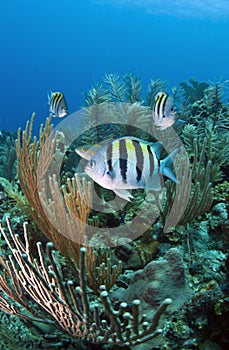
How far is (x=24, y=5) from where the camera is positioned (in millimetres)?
94500

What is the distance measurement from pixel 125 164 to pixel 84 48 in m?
122

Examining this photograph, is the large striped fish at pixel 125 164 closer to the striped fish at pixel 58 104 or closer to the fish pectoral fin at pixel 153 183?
the fish pectoral fin at pixel 153 183

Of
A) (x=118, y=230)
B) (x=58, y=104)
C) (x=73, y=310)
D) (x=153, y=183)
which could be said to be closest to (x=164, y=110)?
(x=118, y=230)

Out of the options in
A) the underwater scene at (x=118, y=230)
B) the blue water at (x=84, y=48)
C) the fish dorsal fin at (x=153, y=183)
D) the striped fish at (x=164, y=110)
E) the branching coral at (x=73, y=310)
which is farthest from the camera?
the blue water at (x=84, y=48)

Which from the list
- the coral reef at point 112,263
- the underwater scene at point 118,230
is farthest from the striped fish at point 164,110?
the coral reef at point 112,263

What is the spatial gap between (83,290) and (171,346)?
1206 mm

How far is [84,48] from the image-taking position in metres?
114

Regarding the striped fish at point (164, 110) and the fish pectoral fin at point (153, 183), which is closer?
the fish pectoral fin at point (153, 183)

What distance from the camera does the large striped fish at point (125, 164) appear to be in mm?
2055

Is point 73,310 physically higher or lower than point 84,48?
lower

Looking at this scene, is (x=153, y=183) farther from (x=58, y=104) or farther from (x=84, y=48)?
(x=84, y=48)

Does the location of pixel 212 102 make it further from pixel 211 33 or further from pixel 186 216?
pixel 211 33

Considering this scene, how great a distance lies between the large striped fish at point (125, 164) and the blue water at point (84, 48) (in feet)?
287

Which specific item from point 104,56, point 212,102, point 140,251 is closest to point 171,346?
point 140,251
